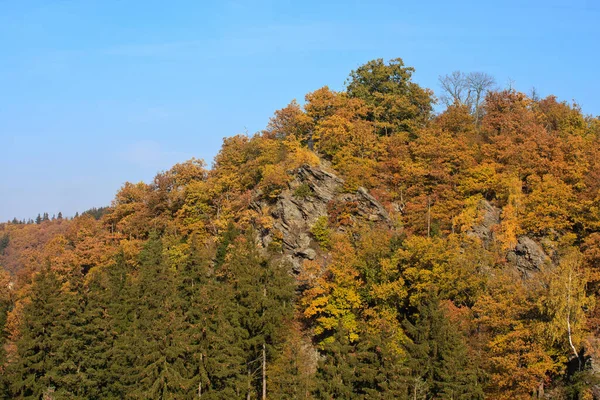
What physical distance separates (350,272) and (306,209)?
35.5 feet

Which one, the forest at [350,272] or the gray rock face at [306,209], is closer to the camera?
the forest at [350,272]

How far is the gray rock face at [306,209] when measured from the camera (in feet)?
166

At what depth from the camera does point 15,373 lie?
40656 millimetres

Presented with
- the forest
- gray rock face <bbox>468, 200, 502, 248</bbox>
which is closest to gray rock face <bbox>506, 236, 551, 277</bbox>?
the forest

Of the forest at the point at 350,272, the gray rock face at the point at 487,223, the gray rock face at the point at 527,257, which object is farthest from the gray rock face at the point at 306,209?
the gray rock face at the point at 527,257

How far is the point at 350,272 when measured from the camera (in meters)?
43.2

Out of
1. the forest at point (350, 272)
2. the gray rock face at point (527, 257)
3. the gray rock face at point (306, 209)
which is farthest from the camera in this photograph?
the gray rock face at point (306, 209)

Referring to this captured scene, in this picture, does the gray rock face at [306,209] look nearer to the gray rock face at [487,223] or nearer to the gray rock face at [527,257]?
the gray rock face at [487,223]

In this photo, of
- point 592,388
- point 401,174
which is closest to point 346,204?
point 401,174

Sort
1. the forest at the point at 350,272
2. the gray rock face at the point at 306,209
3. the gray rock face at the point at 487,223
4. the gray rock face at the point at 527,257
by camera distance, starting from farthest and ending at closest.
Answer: the gray rock face at the point at 306,209 < the gray rock face at the point at 487,223 < the gray rock face at the point at 527,257 < the forest at the point at 350,272

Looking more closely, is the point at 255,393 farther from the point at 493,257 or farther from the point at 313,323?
the point at 493,257

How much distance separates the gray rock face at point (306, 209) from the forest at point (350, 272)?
6.1 inches

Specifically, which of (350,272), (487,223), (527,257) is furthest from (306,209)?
(527,257)

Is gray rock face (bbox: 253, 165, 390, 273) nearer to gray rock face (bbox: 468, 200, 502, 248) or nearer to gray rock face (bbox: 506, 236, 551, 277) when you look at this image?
gray rock face (bbox: 468, 200, 502, 248)
